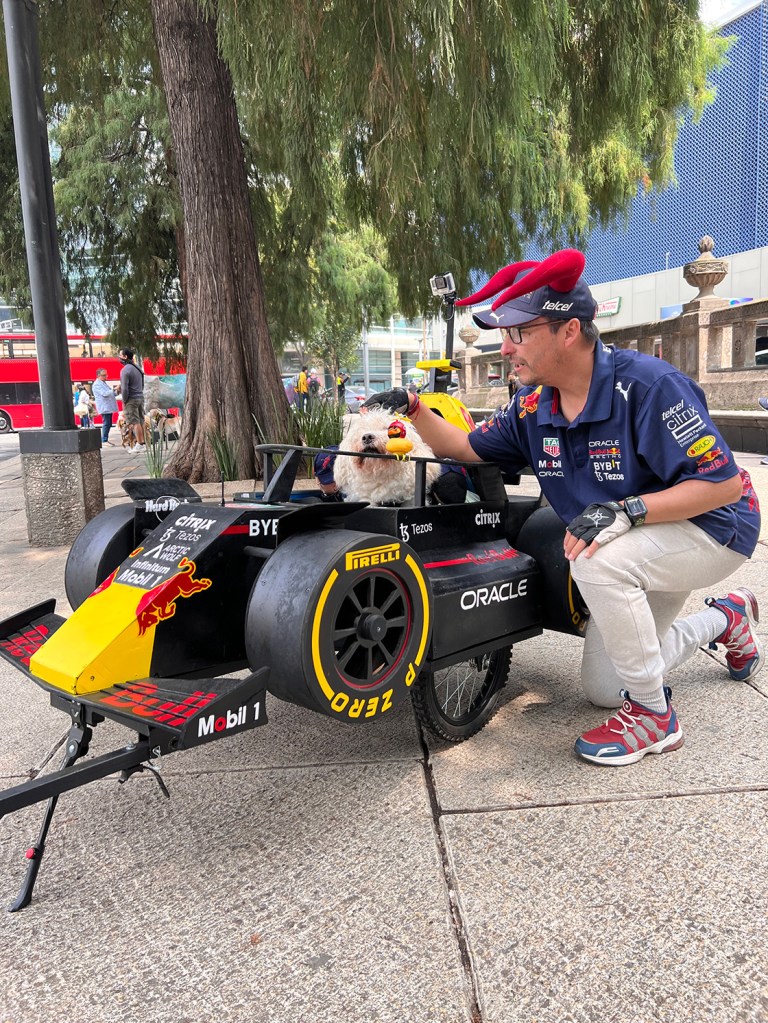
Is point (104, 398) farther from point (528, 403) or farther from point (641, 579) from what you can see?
point (641, 579)

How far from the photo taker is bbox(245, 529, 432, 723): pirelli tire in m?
2.11

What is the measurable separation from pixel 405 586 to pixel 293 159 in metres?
6.22

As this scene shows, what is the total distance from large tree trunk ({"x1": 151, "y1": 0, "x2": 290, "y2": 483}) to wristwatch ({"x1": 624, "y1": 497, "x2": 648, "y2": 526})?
18.5ft

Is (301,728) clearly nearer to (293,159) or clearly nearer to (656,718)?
(656,718)

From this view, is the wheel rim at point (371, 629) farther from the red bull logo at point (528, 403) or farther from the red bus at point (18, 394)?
the red bus at point (18, 394)

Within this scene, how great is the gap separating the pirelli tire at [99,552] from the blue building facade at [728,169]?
32538 mm

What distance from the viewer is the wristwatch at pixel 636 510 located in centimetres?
250

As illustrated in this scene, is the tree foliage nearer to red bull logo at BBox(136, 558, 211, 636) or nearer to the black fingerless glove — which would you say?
the black fingerless glove

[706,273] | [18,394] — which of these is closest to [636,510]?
[706,273]

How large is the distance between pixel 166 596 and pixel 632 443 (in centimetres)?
156

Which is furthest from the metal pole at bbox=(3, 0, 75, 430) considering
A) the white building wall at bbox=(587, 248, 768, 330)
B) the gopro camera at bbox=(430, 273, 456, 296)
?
the white building wall at bbox=(587, 248, 768, 330)

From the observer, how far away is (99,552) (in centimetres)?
276

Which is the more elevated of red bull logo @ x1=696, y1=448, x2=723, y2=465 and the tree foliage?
the tree foliage

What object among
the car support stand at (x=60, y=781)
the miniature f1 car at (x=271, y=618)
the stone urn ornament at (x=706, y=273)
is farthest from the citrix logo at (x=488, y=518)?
the stone urn ornament at (x=706, y=273)
